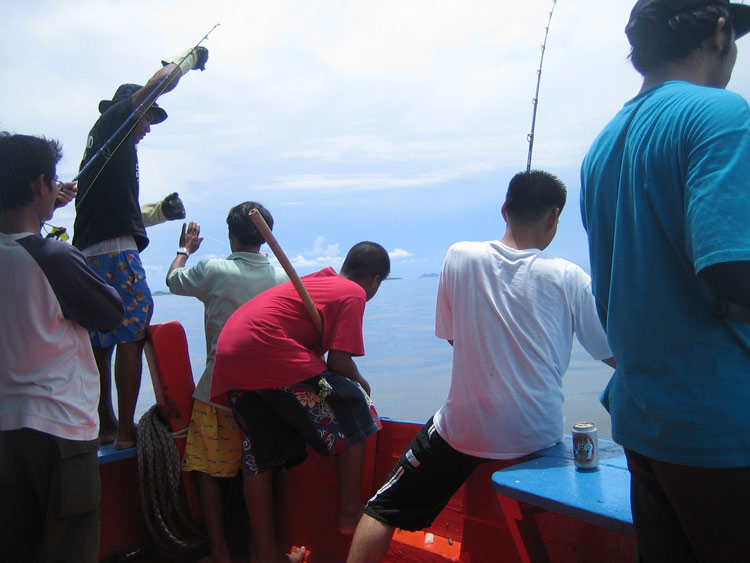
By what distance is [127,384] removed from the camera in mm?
2781

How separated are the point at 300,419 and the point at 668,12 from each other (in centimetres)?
187

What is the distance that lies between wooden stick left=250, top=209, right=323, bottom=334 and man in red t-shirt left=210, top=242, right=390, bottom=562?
0.03 m

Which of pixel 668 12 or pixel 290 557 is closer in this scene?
pixel 668 12

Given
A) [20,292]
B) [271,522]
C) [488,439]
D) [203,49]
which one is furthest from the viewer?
[203,49]

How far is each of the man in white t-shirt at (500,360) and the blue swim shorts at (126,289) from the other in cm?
138

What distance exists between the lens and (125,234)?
9.16 ft

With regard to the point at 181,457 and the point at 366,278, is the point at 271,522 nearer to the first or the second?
the point at 181,457

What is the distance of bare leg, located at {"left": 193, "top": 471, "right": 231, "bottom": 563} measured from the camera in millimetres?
2752

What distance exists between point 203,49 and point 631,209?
9.51 ft

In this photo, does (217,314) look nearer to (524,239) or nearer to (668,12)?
(524,239)

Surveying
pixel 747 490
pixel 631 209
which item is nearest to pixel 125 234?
pixel 631 209

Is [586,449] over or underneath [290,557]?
over

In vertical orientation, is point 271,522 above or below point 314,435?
below

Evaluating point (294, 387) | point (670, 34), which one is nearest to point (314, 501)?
point (294, 387)
